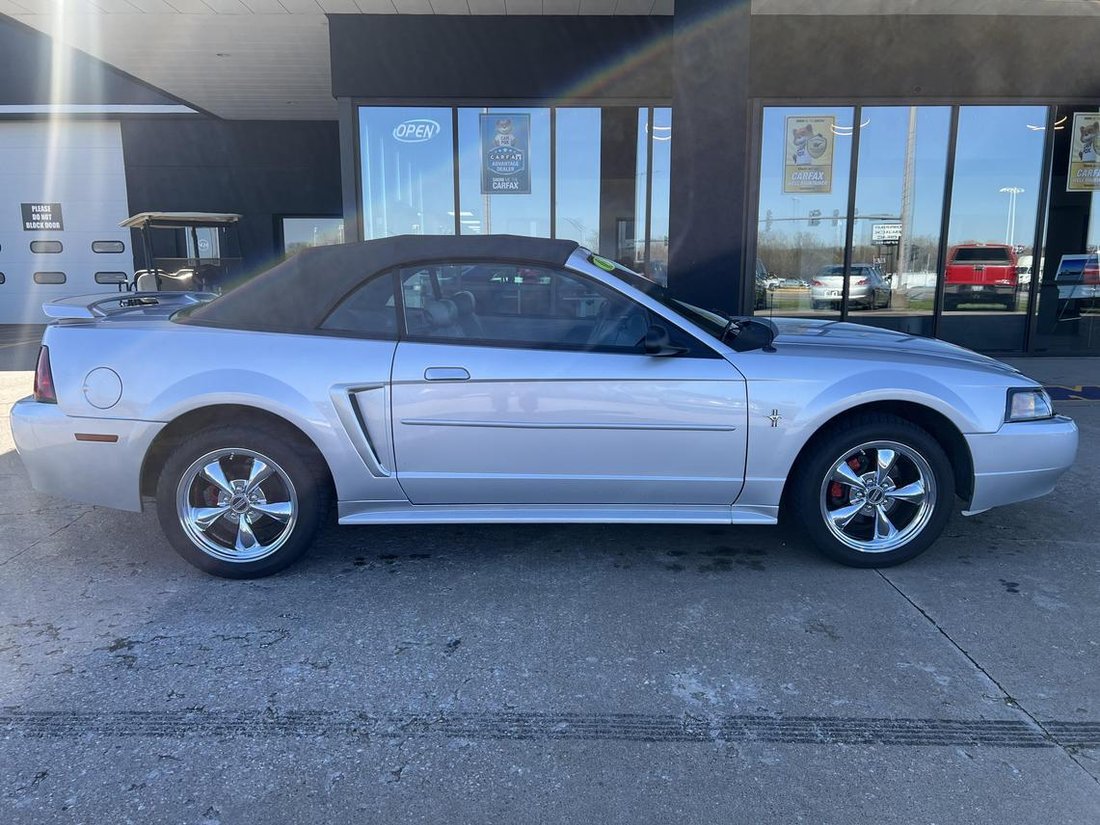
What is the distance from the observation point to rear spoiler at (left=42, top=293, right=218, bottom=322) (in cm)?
396

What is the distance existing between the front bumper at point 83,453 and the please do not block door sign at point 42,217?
48.3 ft

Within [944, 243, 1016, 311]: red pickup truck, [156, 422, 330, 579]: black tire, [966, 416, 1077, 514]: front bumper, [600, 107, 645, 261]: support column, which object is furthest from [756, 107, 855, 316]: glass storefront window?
[156, 422, 330, 579]: black tire

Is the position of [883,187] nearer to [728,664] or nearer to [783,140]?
[783,140]

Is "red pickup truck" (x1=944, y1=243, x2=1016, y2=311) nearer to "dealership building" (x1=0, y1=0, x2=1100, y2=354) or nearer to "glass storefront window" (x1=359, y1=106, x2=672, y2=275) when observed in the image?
"dealership building" (x1=0, y1=0, x2=1100, y2=354)

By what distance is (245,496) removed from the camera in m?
Result: 3.70

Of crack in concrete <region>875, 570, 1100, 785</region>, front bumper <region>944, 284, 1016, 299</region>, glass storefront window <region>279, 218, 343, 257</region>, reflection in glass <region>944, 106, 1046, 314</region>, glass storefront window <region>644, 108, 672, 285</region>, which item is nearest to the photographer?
crack in concrete <region>875, 570, 1100, 785</region>

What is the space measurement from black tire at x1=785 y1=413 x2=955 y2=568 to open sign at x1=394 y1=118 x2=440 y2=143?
8.46 metres

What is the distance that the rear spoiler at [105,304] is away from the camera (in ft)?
13.0

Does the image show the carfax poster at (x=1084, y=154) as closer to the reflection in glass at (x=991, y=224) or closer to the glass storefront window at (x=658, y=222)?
the reflection in glass at (x=991, y=224)

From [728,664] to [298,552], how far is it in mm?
2039

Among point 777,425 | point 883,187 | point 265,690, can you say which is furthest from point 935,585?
point 883,187

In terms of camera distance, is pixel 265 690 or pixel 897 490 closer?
pixel 265 690

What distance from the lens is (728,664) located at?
2961 millimetres

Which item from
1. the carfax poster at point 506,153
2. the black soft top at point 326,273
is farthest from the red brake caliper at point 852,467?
the carfax poster at point 506,153
